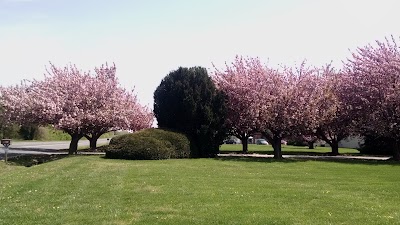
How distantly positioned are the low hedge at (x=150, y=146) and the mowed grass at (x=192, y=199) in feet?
27.7

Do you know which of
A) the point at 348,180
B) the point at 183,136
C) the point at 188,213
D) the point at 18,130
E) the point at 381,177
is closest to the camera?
the point at 188,213

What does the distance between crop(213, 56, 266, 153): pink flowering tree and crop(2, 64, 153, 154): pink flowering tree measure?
7118 mm

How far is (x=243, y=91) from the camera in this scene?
3008 cm

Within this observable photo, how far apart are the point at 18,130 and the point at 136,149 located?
46.3 m

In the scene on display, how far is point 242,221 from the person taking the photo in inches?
335

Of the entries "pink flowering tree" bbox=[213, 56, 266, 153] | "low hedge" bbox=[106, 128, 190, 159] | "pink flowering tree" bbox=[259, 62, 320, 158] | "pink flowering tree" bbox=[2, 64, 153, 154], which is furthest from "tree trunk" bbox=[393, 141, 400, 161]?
"pink flowering tree" bbox=[2, 64, 153, 154]

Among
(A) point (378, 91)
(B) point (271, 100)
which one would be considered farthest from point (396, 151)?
(B) point (271, 100)

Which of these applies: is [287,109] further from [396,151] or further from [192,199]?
[192,199]

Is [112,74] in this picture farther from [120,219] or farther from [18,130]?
[18,130]

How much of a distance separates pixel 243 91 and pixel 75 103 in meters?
11.0

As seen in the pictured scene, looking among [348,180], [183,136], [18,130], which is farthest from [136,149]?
[18,130]

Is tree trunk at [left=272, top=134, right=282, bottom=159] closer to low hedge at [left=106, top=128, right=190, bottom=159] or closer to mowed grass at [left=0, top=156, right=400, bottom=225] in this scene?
low hedge at [left=106, top=128, right=190, bottom=159]

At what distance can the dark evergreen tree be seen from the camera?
28.5m

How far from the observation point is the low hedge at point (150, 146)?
25.3 meters
